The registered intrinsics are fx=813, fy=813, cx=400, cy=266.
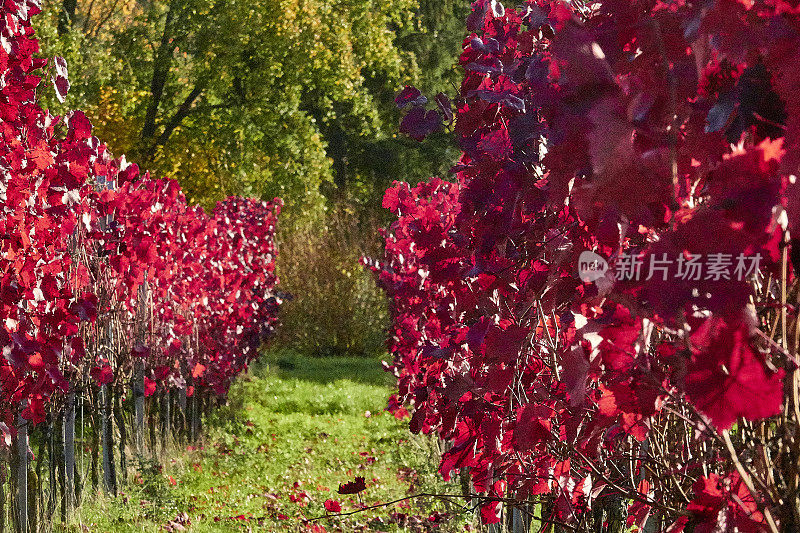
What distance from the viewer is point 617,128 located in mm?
982

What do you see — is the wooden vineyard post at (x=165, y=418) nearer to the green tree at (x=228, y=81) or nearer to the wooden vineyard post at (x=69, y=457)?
the wooden vineyard post at (x=69, y=457)

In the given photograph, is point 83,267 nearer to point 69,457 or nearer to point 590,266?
point 69,457

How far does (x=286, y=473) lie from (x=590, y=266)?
6428mm

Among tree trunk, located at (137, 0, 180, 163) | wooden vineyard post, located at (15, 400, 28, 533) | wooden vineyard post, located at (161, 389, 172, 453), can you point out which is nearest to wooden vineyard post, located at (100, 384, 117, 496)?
wooden vineyard post, located at (161, 389, 172, 453)

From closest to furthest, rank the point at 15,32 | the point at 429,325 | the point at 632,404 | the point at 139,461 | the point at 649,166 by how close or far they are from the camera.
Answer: the point at 649,166 < the point at 632,404 < the point at 15,32 < the point at 429,325 < the point at 139,461

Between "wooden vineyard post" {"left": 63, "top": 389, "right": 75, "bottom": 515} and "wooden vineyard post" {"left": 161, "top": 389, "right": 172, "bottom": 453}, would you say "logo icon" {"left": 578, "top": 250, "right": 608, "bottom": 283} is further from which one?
"wooden vineyard post" {"left": 161, "top": 389, "right": 172, "bottom": 453}

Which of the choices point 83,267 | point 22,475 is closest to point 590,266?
point 22,475

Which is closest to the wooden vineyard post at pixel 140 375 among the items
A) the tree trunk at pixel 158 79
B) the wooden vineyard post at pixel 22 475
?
the wooden vineyard post at pixel 22 475

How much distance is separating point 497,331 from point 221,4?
1585cm

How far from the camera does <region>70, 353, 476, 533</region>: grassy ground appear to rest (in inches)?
211

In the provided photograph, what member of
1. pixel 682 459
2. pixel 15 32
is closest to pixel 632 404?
pixel 682 459

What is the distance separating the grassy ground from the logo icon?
83.8 inches

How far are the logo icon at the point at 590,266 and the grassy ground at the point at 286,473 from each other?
2.13m

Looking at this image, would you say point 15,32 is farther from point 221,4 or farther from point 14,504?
point 221,4
